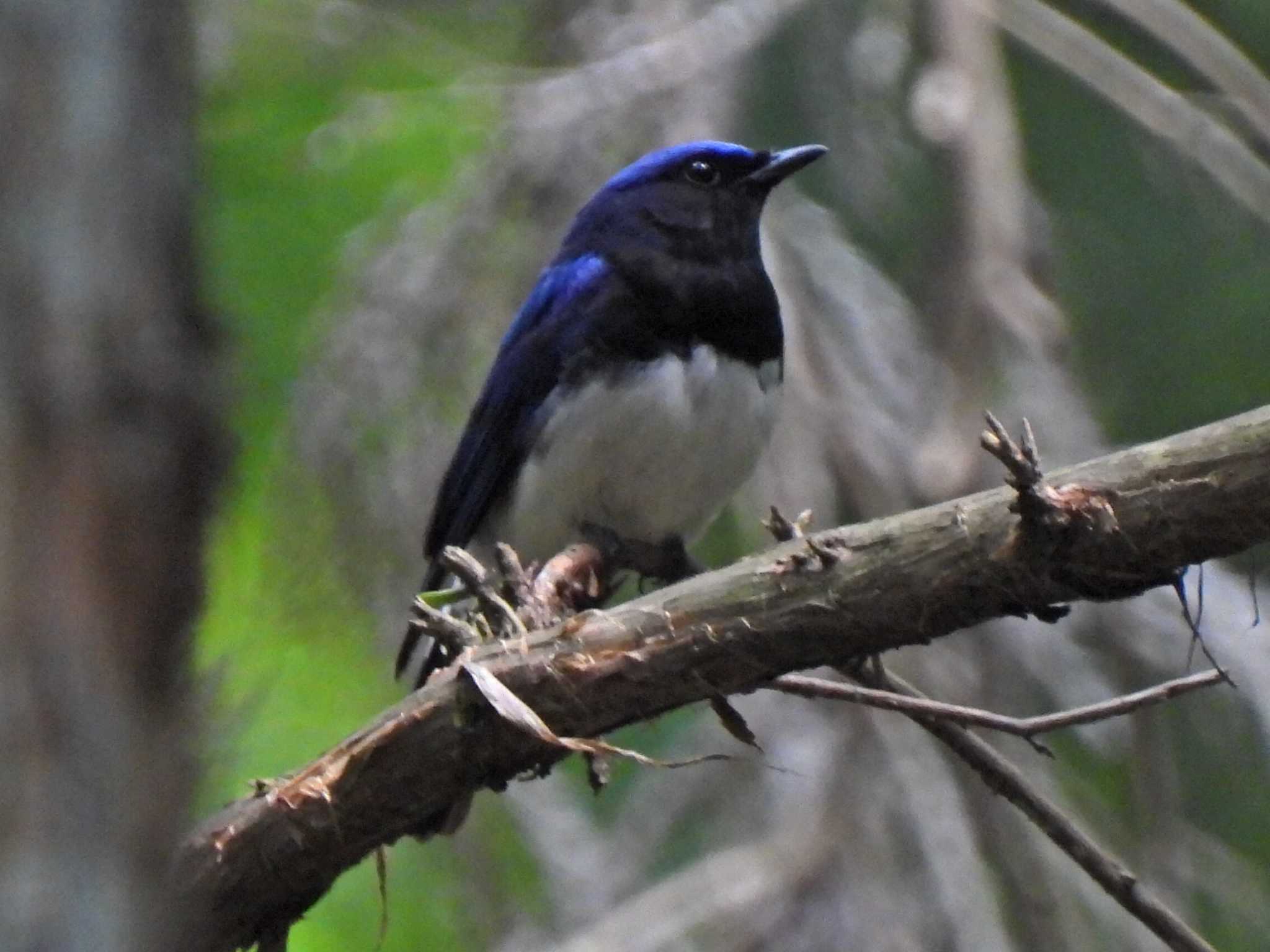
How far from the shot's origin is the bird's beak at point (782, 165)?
4590 mm

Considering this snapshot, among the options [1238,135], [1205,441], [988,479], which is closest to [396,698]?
[988,479]

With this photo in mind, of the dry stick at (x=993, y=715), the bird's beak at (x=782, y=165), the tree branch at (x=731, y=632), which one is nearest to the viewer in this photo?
the tree branch at (x=731, y=632)

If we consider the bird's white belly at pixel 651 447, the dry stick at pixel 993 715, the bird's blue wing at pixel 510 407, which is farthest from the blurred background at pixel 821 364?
the dry stick at pixel 993 715

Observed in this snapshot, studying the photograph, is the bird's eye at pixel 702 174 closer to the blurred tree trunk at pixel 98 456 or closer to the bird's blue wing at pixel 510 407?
the bird's blue wing at pixel 510 407

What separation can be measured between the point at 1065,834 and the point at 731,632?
0.56 m

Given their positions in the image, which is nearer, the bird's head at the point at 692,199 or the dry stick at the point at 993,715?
the dry stick at the point at 993,715

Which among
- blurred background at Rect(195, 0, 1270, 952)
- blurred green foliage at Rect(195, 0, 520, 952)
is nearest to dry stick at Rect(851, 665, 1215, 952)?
blurred background at Rect(195, 0, 1270, 952)

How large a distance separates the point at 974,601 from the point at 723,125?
9.36 ft

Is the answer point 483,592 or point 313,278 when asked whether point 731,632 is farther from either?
point 313,278

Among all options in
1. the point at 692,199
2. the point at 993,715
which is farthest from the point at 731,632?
the point at 692,199

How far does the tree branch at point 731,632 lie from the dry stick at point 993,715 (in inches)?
3.7

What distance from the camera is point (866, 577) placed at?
8.01ft

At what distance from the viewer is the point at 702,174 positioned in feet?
15.4

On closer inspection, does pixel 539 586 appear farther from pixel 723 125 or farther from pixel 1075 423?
pixel 723 125
